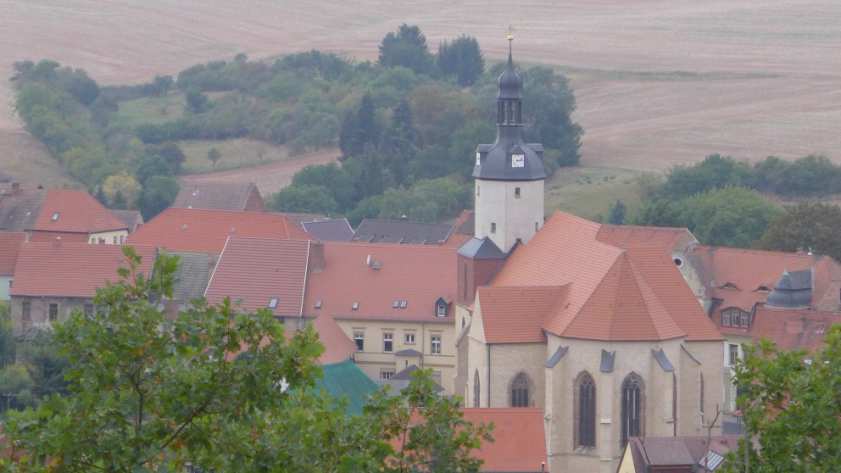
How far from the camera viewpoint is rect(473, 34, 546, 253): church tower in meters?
60.3

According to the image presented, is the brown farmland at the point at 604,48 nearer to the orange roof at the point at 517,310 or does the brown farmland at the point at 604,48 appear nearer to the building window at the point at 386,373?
the building window at the point at 386,373

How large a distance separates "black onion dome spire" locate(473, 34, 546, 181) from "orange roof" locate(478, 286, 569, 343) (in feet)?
22.0

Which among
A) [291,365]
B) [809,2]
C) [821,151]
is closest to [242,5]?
[809,2]

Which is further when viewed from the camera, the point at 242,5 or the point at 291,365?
the point at 242,5

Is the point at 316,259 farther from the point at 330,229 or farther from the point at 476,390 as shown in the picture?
the point at 330,229

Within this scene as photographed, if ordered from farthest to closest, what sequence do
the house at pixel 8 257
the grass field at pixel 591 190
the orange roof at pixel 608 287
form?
1. the grass field at pixel 591 190
2. the house at pixel 8 257
3. the orange roof at pixel 608 287

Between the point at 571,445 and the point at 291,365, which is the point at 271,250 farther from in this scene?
the point at 291,365

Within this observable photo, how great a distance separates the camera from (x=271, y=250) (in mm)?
71000

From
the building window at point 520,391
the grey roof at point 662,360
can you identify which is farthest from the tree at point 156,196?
the grey roof at point 662,360

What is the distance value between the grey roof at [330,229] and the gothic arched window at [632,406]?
143 ft

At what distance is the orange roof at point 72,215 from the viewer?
295ft

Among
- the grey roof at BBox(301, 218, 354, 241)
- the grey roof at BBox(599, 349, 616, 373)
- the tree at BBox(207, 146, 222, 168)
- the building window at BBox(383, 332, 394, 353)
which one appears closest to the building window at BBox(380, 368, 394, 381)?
the building window at BBox(383, 332, 394, 353)

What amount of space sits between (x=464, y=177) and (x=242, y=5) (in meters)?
41.0

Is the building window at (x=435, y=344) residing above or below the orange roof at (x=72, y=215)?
below
